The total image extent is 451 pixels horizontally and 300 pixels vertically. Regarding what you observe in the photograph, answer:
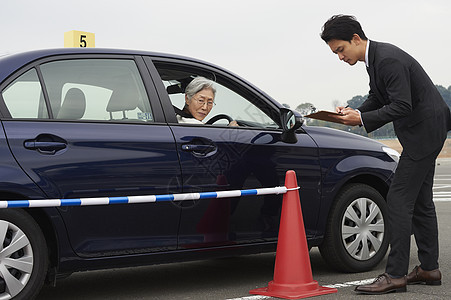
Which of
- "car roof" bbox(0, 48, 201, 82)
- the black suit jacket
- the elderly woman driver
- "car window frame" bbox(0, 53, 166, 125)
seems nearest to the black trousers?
the black suit jacket

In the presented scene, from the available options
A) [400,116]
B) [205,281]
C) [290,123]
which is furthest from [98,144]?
[400,116]

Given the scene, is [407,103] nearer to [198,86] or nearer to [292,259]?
[292,259]

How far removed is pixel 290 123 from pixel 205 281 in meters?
1.43

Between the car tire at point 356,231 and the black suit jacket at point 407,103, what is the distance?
0.76m

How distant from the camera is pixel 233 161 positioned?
494cm

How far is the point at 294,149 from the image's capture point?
5285 millimetres

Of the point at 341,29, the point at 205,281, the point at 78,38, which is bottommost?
the point at 205,281

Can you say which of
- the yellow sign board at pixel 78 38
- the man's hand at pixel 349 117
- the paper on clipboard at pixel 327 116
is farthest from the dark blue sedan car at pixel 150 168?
the yellow sign board at pixel 78 38

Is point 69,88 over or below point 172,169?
over

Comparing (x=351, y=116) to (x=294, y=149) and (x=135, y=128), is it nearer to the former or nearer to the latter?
(x=294, y=149)

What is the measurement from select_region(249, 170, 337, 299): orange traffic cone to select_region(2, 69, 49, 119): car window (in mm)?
1768

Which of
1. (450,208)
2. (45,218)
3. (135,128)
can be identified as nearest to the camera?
(45,218)

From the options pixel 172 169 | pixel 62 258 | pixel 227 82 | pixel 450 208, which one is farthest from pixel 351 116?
pixel 450 208

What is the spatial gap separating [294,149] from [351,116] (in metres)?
0.55
